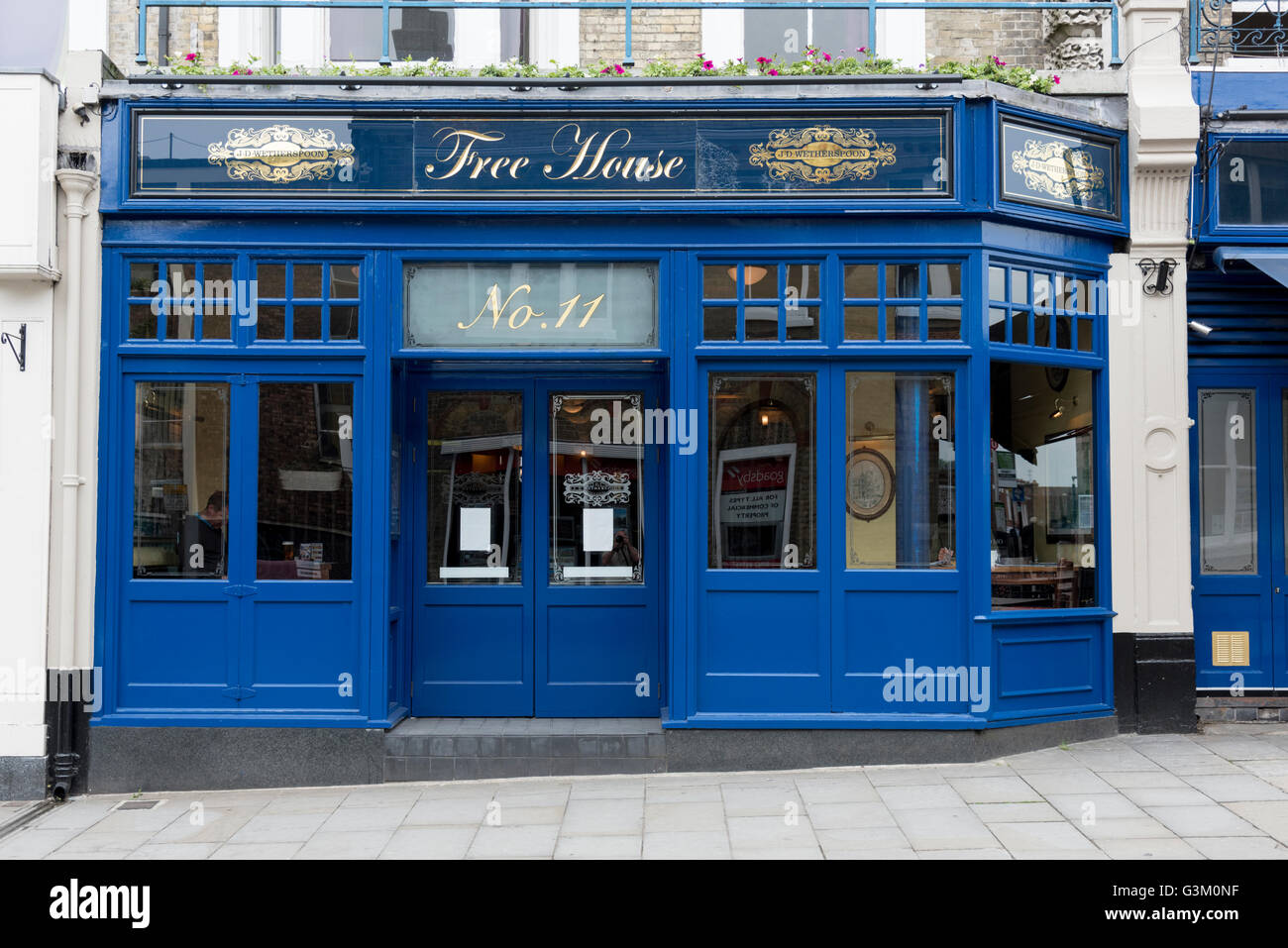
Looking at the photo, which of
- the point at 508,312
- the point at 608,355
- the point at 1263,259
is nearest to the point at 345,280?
the point at 508,312

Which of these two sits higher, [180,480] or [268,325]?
[268,325]

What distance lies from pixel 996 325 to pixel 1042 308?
508 mm

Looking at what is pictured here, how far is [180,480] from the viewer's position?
7.45 metres

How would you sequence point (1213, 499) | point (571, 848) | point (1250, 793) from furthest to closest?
point (1213, 499)
point (1250, 793)
point (571, 848)

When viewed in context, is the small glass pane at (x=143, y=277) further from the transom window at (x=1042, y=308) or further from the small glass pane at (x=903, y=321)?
the transom window at (x=1042, y=308)

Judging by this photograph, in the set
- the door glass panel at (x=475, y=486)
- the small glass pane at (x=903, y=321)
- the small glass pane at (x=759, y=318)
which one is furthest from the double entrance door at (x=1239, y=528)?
the door glass panel at (x=475, y=486)

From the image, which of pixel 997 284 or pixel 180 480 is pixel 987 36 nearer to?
pixel 997 284

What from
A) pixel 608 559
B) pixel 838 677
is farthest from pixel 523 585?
pixel 838 677

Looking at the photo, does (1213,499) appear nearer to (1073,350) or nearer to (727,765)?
(1073,350)

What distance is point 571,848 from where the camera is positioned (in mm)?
5770

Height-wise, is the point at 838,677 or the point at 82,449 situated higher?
the point at 82,449

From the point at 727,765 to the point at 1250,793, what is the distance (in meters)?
3.21

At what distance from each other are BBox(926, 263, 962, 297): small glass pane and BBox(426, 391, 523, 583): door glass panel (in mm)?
3142

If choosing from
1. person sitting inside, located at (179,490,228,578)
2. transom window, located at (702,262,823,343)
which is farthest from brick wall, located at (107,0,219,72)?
transom window, located at (702,262,823,343)
